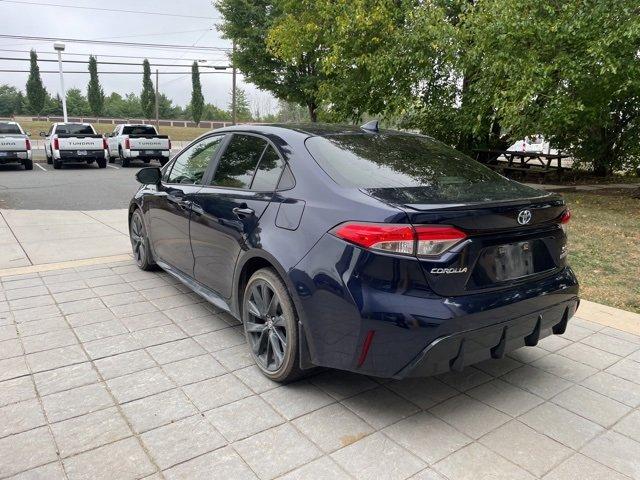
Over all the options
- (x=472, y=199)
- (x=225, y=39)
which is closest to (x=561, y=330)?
(x=472, y=199)

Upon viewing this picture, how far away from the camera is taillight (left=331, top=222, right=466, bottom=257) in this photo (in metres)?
2.40

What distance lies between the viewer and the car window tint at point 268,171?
10.4 ft

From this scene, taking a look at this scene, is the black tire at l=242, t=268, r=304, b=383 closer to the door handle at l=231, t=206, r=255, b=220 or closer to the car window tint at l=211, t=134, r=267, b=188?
the door handle at l=231, t=206, r=255, b=220

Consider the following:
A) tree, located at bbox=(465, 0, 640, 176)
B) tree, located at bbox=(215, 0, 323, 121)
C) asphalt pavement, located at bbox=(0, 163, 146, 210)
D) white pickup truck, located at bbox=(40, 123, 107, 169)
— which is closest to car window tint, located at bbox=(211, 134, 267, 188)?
tree, located at bbox=(465, 0, 640, 176)

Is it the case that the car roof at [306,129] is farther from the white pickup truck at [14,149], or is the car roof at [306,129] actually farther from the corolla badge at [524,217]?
the white pickup truck at [14,149]

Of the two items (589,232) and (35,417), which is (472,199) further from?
(589,232)

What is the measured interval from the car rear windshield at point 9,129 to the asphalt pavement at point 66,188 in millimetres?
1361

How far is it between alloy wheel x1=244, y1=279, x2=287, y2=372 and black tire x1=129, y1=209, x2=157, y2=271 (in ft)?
7.55

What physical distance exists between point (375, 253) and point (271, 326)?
1.00 m

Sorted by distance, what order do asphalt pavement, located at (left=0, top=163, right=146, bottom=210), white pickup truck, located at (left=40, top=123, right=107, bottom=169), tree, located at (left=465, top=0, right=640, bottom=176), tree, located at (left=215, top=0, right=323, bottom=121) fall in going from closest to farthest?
tree, located at (left=465, top=0, right=640, bottom=176)
asphalt pavement, located at (left=0, top=163, right=146, bottom=210)
white pickup truck, located at (left=40, top=123, right=107, bottom=169)
tree, located at (left=215, top=0, right=323, bottom=121)

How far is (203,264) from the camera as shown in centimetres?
384

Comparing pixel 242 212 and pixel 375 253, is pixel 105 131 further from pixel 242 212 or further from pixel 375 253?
pixel 375 253

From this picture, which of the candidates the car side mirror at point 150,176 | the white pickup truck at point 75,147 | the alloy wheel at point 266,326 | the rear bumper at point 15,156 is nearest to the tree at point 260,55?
the white pickup truck at point 75,147

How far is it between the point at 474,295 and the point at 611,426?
1.10 metres
